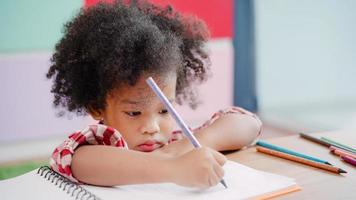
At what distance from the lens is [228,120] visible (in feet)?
3.10

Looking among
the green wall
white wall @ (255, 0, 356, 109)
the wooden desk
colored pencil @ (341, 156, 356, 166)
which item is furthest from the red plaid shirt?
white wall @ (255, 0, 356, 109)

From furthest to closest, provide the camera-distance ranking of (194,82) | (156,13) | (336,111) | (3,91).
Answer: (336,111)
(3,91)
(194,82)
(156,13)

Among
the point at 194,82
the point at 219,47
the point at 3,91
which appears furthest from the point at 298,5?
the point at 194,82

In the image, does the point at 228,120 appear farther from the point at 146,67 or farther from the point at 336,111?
the point at 336,111

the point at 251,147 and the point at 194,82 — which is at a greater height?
the point at 194,82

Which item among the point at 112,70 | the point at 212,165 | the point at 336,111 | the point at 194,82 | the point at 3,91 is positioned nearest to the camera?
the point at 212,165

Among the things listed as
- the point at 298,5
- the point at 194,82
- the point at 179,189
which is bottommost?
the point at 179,189

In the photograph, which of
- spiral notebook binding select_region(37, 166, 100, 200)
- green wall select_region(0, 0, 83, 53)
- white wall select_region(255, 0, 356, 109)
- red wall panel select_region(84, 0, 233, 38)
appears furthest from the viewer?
red wall panel select_region(84, 0, 233, 38)

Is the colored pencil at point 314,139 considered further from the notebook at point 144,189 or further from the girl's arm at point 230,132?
the notebook at point 144,189

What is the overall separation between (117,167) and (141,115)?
0.51 ft

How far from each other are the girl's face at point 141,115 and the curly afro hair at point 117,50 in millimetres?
16

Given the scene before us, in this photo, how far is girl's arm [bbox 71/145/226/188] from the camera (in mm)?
643

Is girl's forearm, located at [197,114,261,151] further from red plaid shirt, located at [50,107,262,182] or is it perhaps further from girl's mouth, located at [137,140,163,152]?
red plaid shirt, located at [50,107,262,182]

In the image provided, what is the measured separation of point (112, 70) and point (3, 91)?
146cm
